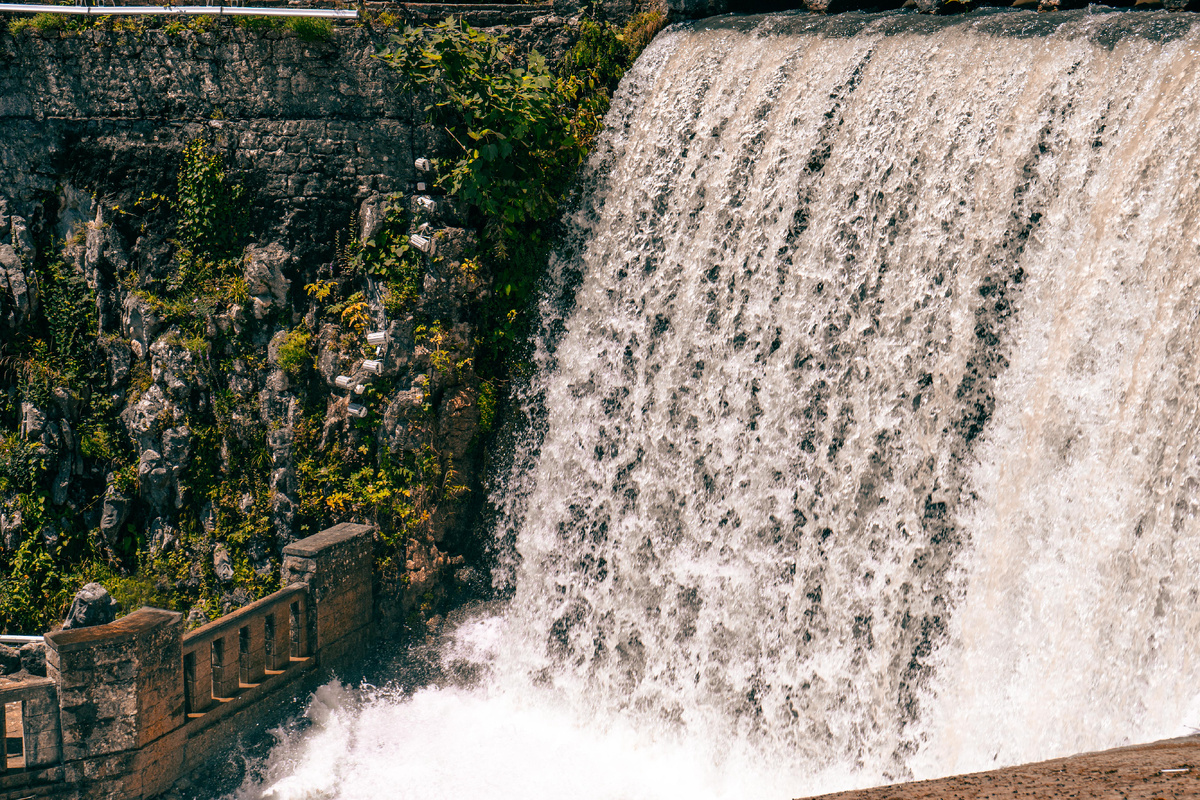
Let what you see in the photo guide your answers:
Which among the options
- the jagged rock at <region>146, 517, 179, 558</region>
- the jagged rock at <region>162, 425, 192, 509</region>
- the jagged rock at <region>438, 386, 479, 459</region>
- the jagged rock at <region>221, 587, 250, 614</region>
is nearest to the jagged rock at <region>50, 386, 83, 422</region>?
the jagged rock at <region>162, 425, 192, 509</region>

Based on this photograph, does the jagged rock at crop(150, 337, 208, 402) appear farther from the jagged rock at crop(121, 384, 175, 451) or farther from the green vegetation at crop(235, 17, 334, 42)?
the green vegetation at crop(235, 17, 334, 42)

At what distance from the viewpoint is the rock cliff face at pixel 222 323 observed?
→ 13531 mm

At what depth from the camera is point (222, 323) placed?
1396 centimetres

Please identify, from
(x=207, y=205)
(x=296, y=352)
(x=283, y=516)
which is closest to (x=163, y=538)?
(x=283, y=516)

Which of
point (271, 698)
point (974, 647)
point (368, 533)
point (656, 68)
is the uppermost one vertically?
point (656, 68)

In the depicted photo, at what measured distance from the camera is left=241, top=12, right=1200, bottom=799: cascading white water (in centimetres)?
838

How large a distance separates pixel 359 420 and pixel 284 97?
4.56 metres

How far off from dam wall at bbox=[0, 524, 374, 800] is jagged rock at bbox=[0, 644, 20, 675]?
159cm

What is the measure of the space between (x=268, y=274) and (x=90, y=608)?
505 centimetres

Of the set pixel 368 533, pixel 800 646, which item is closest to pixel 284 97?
pixel 368 533

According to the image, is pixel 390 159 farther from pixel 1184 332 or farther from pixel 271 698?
pixel 1184 332

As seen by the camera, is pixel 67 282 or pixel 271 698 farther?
pixel 67 282

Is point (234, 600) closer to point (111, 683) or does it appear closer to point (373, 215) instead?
point (111, 683)

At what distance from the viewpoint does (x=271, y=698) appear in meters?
11.9
